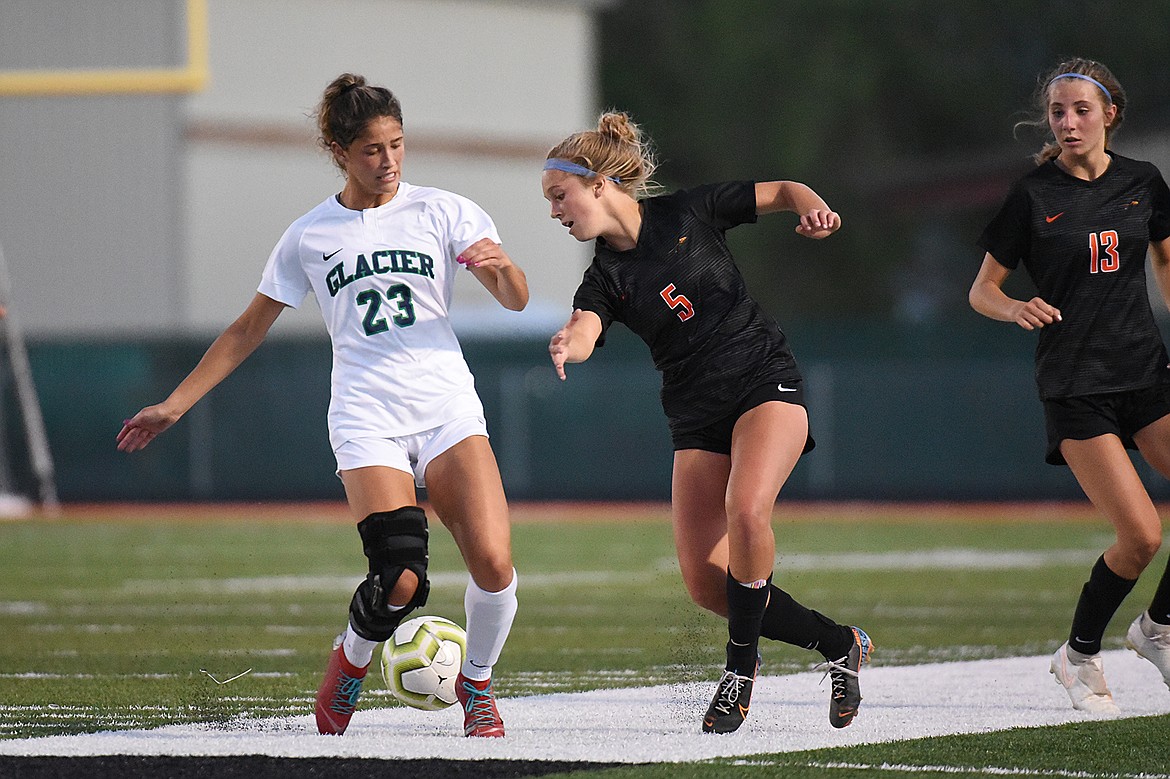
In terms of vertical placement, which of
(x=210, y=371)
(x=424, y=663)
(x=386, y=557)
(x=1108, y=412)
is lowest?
(x=424, y=663)

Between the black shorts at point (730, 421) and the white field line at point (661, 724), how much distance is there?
0.89 m

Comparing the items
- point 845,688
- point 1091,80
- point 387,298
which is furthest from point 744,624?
point 1091,80

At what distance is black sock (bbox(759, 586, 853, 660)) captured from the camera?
620cm

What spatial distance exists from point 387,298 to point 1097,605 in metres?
2.67

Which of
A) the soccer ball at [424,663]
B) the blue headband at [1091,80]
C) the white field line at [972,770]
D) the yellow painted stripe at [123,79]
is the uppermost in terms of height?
the blue headband at [1091,80]

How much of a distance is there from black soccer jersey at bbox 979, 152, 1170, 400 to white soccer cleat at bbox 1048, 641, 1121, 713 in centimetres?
92

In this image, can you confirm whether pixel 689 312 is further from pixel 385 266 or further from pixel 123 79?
pixel 123 79

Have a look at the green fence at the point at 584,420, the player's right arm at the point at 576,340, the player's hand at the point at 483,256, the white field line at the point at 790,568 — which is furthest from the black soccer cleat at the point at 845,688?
the green fence at the point at 584,420

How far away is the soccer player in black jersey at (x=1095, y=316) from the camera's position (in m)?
6.45

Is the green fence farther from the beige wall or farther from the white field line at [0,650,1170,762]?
the white field line at [0,650,1170,762]

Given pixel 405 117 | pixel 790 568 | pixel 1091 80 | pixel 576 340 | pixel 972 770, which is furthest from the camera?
pixel 405 117

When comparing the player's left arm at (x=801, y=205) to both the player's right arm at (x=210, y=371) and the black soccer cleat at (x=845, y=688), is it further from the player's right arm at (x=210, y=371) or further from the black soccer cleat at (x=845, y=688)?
the player's right arm at (x=210, y=371)

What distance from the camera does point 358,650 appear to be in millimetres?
5957

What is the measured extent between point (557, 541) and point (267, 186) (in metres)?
13.3
